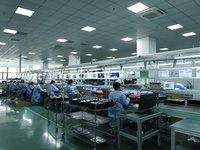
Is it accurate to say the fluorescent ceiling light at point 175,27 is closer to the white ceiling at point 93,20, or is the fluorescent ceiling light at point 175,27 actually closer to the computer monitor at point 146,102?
the white ceiling at point 93,20

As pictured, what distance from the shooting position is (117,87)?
279cm

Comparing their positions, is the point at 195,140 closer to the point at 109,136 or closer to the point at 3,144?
the point at 109,136

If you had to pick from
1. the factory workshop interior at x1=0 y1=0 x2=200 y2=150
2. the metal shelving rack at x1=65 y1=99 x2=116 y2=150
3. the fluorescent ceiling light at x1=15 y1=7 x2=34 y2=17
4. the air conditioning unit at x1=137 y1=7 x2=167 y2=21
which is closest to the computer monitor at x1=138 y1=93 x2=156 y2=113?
the factory workshop interior at x1=0 y1=0 x2=200 y2=150

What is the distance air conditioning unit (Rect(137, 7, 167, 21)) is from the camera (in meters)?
3.85

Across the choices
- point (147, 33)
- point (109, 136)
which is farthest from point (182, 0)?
point (109, 136)

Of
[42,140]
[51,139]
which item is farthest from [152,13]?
[42,140]

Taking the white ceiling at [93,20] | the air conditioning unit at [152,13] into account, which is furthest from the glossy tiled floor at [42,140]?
the air conditioning unit at [152,13]

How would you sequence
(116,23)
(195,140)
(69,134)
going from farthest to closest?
1. (116,23)
2. (69,134)
3. (195,140)

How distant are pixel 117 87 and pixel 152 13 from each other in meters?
2.63

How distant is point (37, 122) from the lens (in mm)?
3836

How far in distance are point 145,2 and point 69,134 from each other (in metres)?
3.63

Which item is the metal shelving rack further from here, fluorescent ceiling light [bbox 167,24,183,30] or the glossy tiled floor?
fluorescent ceiling light [bbox 167,24,183,30]

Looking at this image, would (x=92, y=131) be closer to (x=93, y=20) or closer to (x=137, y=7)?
(x=137, y=7)

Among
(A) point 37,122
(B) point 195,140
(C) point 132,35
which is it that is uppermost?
(C) point 132,35
